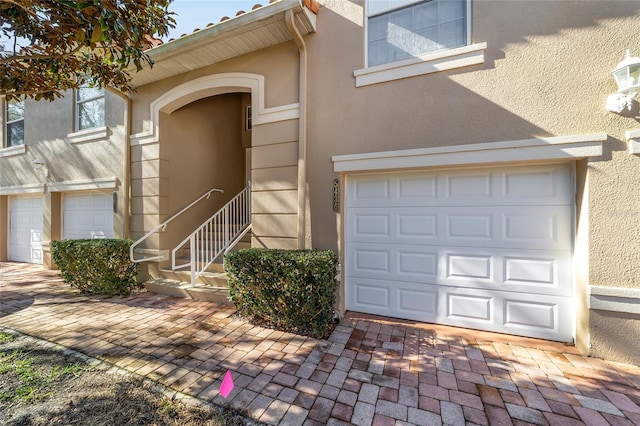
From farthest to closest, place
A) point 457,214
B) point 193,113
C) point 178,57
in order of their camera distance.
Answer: point 193,113, point 178,57, point 457,214

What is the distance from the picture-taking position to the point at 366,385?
2371 mm

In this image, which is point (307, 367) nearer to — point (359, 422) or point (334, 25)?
point (359, 422)

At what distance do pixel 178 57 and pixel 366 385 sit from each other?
18.2 ft

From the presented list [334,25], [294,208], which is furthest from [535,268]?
[334,25]

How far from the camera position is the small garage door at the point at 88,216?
6.04 metres

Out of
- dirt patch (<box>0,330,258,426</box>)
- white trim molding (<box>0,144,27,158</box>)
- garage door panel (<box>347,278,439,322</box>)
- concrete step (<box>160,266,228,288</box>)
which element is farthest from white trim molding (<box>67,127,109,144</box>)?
garage door panel (<box>347,278,439,322</box>)

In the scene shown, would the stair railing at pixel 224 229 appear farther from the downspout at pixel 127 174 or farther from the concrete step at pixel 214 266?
the downspout at pixel 127 174

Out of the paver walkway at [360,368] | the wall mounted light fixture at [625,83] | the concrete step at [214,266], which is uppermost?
the wall mounted light fixture at [625,83]

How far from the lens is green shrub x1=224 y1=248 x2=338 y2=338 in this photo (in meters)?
3.21

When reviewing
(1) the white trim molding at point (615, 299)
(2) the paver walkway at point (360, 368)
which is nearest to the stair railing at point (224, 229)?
(2) the paver walkway at point (360, 368)

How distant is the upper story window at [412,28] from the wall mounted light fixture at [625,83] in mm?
1561

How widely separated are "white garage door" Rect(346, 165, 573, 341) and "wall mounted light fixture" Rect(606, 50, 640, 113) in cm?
73

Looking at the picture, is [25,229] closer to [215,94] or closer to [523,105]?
[215,94]

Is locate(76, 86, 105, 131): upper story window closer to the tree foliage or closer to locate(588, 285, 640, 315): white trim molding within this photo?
the tree foliage
